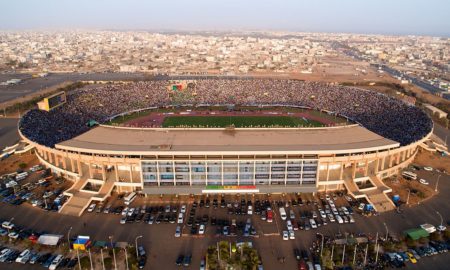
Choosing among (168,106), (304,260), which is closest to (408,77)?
(168,106)

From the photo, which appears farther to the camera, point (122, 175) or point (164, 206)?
point (122, 175)

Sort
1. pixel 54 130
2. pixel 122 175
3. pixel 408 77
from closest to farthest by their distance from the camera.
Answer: pixel 122 175
pixel 54 130
pixel 408 77

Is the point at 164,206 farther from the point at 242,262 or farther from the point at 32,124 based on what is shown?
the point at 32,124

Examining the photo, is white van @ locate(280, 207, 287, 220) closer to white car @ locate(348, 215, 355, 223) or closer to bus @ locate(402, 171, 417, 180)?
white car @ locate(348, 215, 355, 223)

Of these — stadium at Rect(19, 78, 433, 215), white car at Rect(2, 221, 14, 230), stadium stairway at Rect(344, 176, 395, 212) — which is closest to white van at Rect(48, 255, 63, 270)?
stadium at Rect(19, 78, 433, 215)

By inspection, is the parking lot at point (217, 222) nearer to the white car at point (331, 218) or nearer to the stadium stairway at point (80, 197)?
the white car at point (331, 218)

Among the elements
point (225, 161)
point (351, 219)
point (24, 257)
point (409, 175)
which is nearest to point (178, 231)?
point (225, 161)

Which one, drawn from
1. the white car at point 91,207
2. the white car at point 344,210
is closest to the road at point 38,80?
the white car at point 91,207

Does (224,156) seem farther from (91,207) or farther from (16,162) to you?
(16,162)
